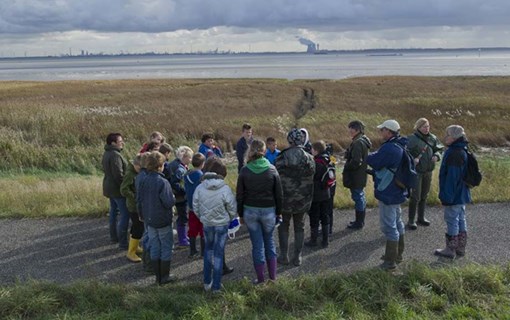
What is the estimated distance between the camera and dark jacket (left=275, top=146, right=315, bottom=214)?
235 inches

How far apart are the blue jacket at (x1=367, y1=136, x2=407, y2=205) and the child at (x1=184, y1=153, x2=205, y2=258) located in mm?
2159

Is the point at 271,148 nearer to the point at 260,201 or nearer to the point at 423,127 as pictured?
the point at 423,127

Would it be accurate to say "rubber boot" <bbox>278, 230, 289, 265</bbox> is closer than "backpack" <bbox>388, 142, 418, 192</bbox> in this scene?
No

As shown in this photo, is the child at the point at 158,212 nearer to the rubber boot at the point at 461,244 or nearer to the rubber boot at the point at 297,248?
the rubber boot at the point at 297,248

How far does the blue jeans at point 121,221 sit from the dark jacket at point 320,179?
271 cm

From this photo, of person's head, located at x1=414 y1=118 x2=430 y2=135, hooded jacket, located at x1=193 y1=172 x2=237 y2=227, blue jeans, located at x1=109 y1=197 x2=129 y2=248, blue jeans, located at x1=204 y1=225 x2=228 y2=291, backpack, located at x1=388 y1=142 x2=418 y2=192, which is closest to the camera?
blue jeans, located at x1=204 y1=225 x2=228 y2=291

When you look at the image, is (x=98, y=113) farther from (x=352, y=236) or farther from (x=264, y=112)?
(x=352, y=236)

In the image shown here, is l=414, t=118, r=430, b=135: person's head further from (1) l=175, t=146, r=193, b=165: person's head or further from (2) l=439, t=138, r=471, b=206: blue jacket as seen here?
(1) l=175, t=146, r=193, b=165: person's head

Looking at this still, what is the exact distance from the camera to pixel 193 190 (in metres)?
6.29

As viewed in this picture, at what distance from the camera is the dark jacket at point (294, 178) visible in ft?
19.6

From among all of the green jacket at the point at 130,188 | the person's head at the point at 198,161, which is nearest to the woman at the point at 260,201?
the person's head at the point at 198,161

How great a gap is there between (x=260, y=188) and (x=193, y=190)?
1.20 meters

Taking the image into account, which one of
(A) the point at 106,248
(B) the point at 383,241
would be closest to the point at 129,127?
(A) the point at 106,248

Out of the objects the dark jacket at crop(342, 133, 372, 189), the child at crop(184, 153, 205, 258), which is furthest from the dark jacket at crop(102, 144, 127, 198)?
the dark jacket at crop(342, 133, 372, 189)
